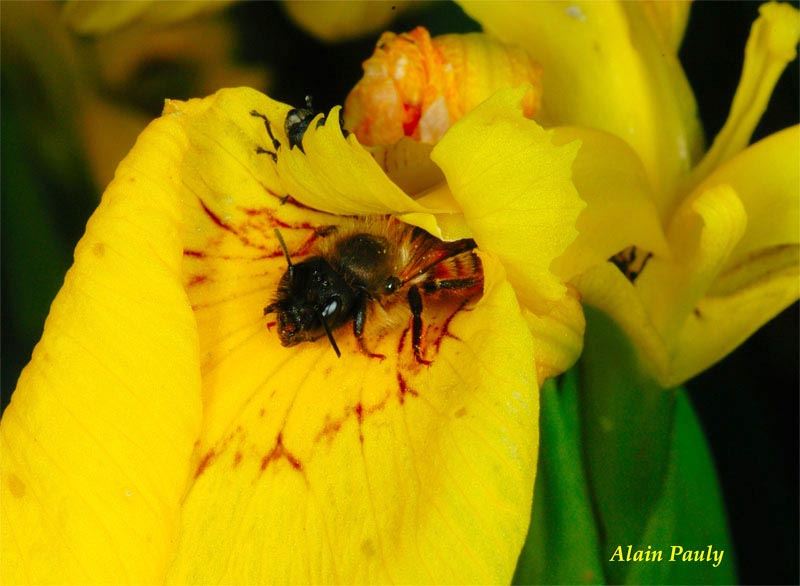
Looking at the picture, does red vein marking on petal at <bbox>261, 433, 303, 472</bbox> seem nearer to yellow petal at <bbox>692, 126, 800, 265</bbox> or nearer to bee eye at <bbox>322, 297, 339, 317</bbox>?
bee eye at <bbox>322, 297, 339, 317</bbox>

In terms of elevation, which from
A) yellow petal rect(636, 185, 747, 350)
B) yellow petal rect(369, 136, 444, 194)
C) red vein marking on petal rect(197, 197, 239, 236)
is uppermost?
red vein marking on petal rect(197, 197, 239, 236)

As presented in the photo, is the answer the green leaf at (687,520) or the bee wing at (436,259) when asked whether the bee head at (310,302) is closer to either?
the bee wing at (436,259)

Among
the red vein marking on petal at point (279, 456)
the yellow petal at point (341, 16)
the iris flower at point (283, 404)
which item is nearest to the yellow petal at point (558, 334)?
the iris flower at point (283, 404)

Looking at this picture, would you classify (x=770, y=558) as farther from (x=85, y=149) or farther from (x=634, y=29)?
(x=85, y=149)

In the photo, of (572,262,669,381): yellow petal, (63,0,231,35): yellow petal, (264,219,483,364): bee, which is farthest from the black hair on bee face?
(63,0,231,35): yellow petal

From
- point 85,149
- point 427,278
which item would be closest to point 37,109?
point 85,149

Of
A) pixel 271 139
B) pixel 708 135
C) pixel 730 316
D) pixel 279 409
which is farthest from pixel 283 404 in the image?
pixel 708 135
